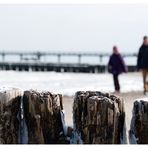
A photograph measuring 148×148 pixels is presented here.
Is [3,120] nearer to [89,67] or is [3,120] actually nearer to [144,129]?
[144,129]

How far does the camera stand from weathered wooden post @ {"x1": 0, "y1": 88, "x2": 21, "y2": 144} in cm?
450

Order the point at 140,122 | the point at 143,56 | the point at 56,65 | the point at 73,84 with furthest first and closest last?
the point at 56,65, the point at 73,84, the point at 143,56, the point at 140,122

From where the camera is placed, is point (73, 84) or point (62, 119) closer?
point (62, 119)

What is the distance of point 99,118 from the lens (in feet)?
13.8

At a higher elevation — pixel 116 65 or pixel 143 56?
pixel 143 56

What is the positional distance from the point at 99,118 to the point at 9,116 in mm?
783

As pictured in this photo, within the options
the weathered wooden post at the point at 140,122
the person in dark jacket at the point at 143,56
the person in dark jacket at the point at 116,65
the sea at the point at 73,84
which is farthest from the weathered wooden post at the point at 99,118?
the person in dark jacket at the point at 116,65

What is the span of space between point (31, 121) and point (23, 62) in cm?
4587

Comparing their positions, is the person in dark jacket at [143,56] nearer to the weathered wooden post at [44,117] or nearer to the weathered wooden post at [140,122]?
the weathered wooden post at [44,117]

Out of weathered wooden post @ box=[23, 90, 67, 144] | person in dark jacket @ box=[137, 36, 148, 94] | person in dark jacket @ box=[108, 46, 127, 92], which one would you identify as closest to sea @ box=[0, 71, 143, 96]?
person in dark jacket @ box=[108, 46, 127, 92]

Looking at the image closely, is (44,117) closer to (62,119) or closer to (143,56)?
(62,119)

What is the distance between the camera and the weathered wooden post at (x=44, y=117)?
4492 mm

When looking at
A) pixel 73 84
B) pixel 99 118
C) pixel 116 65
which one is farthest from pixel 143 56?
pixel 99 118

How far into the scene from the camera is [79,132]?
4.37m
